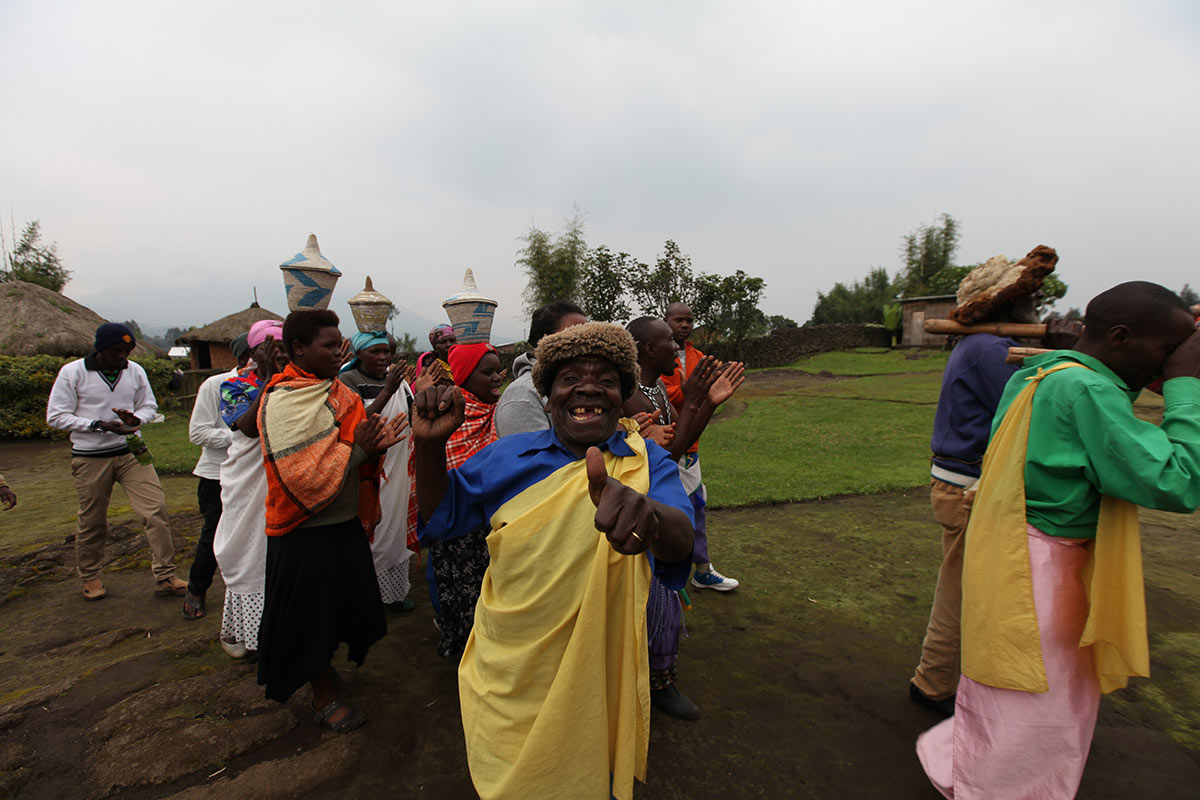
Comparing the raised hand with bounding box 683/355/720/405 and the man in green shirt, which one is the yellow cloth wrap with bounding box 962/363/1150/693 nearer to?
Result: the man in green shirt

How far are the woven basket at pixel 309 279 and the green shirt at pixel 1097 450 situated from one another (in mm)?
3410

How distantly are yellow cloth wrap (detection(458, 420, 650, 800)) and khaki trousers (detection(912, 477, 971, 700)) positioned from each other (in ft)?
5.97

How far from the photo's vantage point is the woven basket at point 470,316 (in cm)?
363

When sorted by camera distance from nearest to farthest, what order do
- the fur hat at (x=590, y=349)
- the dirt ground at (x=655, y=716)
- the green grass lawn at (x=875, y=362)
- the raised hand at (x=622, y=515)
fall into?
the raised hand at (x=622, y=515) → the fur hat at (x=590, y=349) → the dirt ground at (x=655, y=716) → the green grass lawn at (x=875, y=362)

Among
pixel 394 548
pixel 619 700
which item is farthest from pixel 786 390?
pixel 619 700

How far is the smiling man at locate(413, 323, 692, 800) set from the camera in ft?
5.75

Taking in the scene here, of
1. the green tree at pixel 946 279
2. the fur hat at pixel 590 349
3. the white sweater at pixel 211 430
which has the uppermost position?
the green tree at pixel 946 279

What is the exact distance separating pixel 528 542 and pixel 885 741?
214 centimetres

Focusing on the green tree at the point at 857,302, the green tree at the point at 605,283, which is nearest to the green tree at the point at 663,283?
the green tree at the point at 605,283

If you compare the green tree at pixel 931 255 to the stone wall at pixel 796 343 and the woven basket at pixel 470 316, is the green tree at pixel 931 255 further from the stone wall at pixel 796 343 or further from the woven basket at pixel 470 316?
the woven basket at pixel 470 316

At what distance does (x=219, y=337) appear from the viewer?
21.5 m

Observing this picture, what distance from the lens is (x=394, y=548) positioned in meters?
4.16

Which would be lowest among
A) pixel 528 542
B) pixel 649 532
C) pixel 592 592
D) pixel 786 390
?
pixel 786 390

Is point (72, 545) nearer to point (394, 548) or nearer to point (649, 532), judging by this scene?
point (394, 548)
